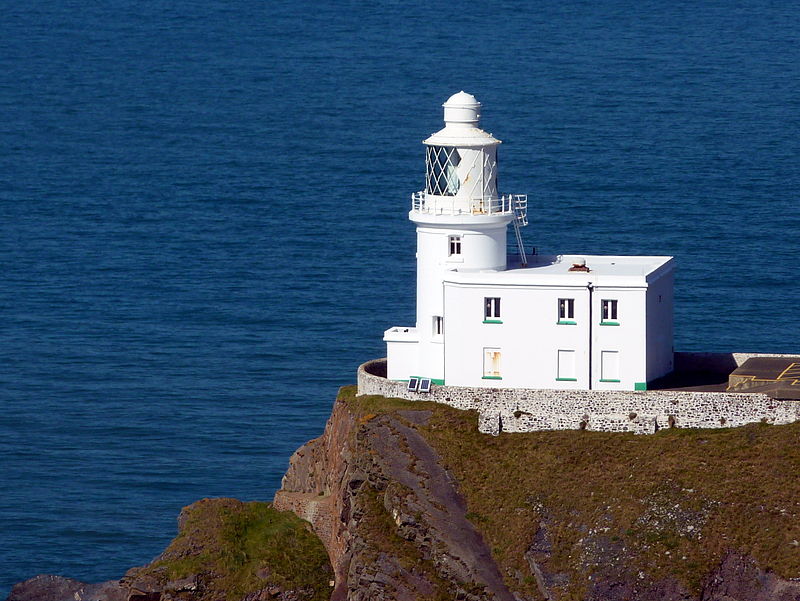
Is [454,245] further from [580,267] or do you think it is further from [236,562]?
[236,562]

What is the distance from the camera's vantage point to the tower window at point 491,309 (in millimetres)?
65625

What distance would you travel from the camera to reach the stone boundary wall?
62.7 m

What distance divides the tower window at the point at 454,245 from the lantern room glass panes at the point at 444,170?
1511mm

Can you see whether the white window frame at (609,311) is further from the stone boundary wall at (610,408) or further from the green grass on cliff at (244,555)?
the green grass on cliff at (244,555)

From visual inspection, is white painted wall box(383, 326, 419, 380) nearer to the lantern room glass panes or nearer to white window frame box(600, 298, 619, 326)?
the lantern room glass panes

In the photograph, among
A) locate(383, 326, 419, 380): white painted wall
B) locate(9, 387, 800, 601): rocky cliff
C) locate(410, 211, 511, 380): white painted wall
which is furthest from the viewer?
locate(383, 326, 419, 380): white painted wall

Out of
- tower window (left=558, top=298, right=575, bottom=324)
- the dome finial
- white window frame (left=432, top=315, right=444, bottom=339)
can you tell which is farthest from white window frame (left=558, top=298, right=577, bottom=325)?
the dome finial

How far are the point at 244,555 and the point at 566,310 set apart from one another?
43.7 feet

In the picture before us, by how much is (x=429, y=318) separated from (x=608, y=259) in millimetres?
6814

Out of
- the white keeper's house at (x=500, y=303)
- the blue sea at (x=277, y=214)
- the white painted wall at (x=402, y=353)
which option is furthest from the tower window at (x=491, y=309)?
the blue sea at (x=277, y=214)

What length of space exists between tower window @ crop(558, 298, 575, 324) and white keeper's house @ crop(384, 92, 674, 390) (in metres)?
0.03

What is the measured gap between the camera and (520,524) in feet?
200

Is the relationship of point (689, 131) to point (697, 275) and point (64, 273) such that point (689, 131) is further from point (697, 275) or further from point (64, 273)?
point (64, 273)

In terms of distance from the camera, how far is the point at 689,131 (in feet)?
497
